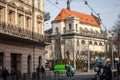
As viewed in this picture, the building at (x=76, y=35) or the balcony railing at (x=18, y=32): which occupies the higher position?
the building at (x=76, y=35)

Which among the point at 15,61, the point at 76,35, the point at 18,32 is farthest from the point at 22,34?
the point at 76,35

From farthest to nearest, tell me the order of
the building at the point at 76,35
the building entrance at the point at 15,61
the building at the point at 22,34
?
the building at the point at 76,35 → the building entrance at the point at 15,61 → the building at the point at 22,34

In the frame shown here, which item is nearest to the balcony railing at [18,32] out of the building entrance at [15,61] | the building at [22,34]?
the building at [22,34]

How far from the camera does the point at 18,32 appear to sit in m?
44.3

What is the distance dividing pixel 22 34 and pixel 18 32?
105 cm

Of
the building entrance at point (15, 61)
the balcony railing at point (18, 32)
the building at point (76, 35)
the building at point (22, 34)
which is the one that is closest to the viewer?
the balcony railing at point (18, 32)

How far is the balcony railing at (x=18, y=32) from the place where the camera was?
40.6 metres

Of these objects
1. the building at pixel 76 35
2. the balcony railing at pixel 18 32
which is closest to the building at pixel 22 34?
the balcony railing at pixel 18 32

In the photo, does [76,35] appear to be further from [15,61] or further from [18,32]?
[18,32]

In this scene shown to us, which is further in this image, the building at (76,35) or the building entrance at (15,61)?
the building at (76,35)

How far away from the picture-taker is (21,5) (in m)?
46.9

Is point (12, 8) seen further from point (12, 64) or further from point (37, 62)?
point (37, 62)

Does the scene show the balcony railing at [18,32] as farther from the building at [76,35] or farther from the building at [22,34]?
the building at [76,35]

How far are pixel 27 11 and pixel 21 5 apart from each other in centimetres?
224
